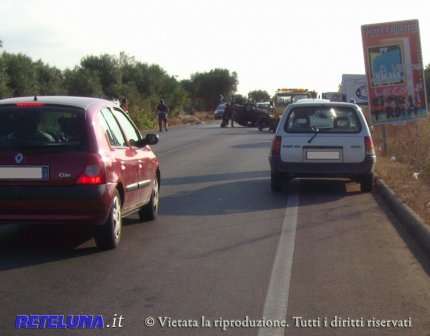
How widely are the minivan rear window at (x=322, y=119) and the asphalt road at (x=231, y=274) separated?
64.7 inches

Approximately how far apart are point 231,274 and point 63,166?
6.45ft

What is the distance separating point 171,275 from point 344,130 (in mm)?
6595

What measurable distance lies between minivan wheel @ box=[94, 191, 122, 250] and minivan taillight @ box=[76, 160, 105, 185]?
1.29 ft

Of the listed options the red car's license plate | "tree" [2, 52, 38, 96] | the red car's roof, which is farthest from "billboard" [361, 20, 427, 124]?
"tree" [2, 52, 38, 96]

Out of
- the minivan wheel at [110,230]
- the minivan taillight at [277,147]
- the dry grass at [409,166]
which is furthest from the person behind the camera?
the minivan taillight at [277,147]

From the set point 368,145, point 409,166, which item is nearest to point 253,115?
point 409,166

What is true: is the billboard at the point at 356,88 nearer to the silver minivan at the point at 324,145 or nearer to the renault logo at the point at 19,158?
the silver minivan at the point at 324,145

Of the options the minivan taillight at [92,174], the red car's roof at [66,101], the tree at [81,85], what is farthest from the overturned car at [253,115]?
the minivan taillight at [92,174]

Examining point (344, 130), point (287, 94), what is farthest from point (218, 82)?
point (344, 130)

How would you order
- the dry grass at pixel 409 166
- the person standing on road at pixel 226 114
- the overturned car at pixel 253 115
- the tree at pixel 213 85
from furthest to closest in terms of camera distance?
the tree at pixel 213 85, the person standing on road at pixel 226 114, the overturned car at pixel 253 115, the dry grass at pixel 409 166

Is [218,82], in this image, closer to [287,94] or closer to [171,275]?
[287,94]

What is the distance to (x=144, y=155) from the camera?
9.87 m

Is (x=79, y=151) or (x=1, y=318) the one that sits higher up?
(x=79, y=151)

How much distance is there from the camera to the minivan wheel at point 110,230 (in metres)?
8.15
